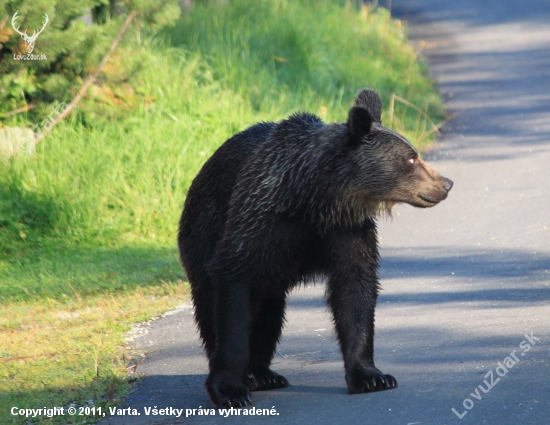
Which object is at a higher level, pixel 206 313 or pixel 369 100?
pixel 369 100

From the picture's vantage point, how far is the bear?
5402 mm

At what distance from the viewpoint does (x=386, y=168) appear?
5.52 metres

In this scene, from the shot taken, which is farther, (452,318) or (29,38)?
(29,38)

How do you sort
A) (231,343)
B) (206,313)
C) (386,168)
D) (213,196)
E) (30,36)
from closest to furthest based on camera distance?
(231,343) < (386,168) < (206,313) < (213,196) < (30,36)

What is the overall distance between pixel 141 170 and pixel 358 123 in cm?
581

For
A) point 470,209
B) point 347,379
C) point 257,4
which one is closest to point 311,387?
point 347,379

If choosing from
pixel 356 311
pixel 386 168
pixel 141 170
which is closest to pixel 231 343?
pixel 356 311

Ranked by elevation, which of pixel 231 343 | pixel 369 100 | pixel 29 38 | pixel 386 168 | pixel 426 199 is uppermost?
pixel 369 100

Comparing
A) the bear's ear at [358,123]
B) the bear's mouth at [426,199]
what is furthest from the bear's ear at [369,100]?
the bear's mouth at [426,199]

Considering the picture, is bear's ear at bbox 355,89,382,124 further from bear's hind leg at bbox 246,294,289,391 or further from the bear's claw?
the bear's claw

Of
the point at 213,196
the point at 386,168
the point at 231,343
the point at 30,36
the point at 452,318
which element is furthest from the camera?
the point at 30,36

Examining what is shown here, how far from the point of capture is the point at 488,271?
322 inches

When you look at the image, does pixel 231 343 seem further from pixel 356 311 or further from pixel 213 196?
pixel 213 196

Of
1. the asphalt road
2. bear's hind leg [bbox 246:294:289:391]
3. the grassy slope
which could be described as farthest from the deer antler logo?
bear's hind leg [bbox 246:294:289:391]
